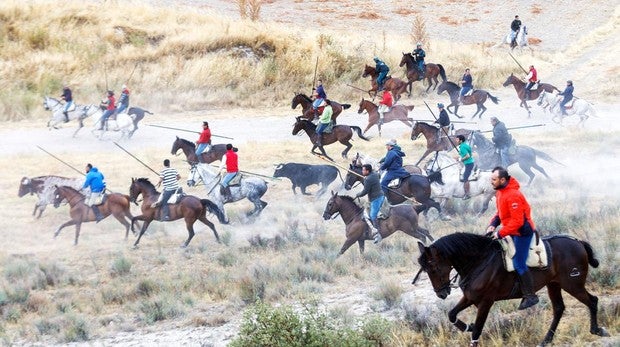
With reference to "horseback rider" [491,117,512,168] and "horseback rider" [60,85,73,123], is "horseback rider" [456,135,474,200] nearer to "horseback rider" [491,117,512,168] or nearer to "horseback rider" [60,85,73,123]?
"horseback rider" [491,117,512,168]

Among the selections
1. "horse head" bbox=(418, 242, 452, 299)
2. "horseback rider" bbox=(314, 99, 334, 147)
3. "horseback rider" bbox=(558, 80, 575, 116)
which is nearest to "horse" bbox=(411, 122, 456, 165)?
"horseback rider" bbox=(314, 99, 334, 147)

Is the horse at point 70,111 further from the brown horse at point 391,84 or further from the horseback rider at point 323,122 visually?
the brown horse at point 391,84

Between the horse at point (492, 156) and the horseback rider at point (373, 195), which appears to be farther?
the horse at point (492, 156)

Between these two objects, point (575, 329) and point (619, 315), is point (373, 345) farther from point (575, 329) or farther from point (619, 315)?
point (619, 315)

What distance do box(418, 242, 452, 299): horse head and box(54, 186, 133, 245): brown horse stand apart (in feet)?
34.3

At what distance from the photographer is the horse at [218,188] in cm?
2078

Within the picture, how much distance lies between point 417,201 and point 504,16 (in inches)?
1489

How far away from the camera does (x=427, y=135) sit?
25.0 metres

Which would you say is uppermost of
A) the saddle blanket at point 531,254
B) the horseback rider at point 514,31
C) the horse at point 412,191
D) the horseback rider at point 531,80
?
the horseback rider at point 514,31

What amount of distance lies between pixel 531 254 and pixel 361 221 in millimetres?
6308

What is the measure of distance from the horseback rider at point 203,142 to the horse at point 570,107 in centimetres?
1351

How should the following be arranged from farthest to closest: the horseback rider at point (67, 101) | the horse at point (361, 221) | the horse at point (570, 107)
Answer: the horse at point (570, 107)
the horseback rider at point (67, 101)
the horse at point (361, 221)

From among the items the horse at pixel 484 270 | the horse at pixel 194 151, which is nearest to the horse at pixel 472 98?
the horse at pixel 194 151

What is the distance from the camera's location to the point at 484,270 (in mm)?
10898
